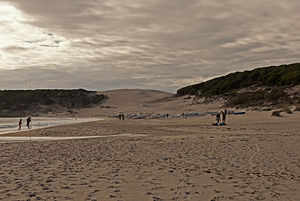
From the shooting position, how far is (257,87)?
54.4 metres

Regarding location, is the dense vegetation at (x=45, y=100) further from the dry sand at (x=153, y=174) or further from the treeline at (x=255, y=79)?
the dry sand at (x=153, y=174)

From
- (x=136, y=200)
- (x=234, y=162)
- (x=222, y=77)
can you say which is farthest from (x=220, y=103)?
(x=136, y=200)

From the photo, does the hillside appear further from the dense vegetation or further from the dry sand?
the dry sand

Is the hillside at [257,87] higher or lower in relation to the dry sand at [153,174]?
higher

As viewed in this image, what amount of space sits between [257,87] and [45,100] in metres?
62.2

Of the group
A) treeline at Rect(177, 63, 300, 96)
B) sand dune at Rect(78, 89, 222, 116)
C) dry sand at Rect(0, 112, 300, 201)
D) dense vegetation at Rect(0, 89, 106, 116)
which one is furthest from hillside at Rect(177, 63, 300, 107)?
dry sand at Rect(0, 112, 300, 201)

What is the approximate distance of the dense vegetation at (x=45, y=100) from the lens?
8719 centimetres

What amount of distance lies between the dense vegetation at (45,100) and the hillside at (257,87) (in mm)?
34266

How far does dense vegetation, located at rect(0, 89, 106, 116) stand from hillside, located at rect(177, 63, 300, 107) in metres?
34.3

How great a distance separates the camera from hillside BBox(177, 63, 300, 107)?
44.6m

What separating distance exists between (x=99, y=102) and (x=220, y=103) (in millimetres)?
47001

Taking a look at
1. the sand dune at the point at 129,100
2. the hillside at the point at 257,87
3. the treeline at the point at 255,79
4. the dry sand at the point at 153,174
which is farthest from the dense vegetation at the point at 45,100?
the dry sand at the point at 153,174

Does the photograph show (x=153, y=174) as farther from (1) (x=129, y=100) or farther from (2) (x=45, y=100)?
(2) (x=45, y=100)

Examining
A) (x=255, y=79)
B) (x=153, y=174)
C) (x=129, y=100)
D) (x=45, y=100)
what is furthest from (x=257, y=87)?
(x=45, y=100)
